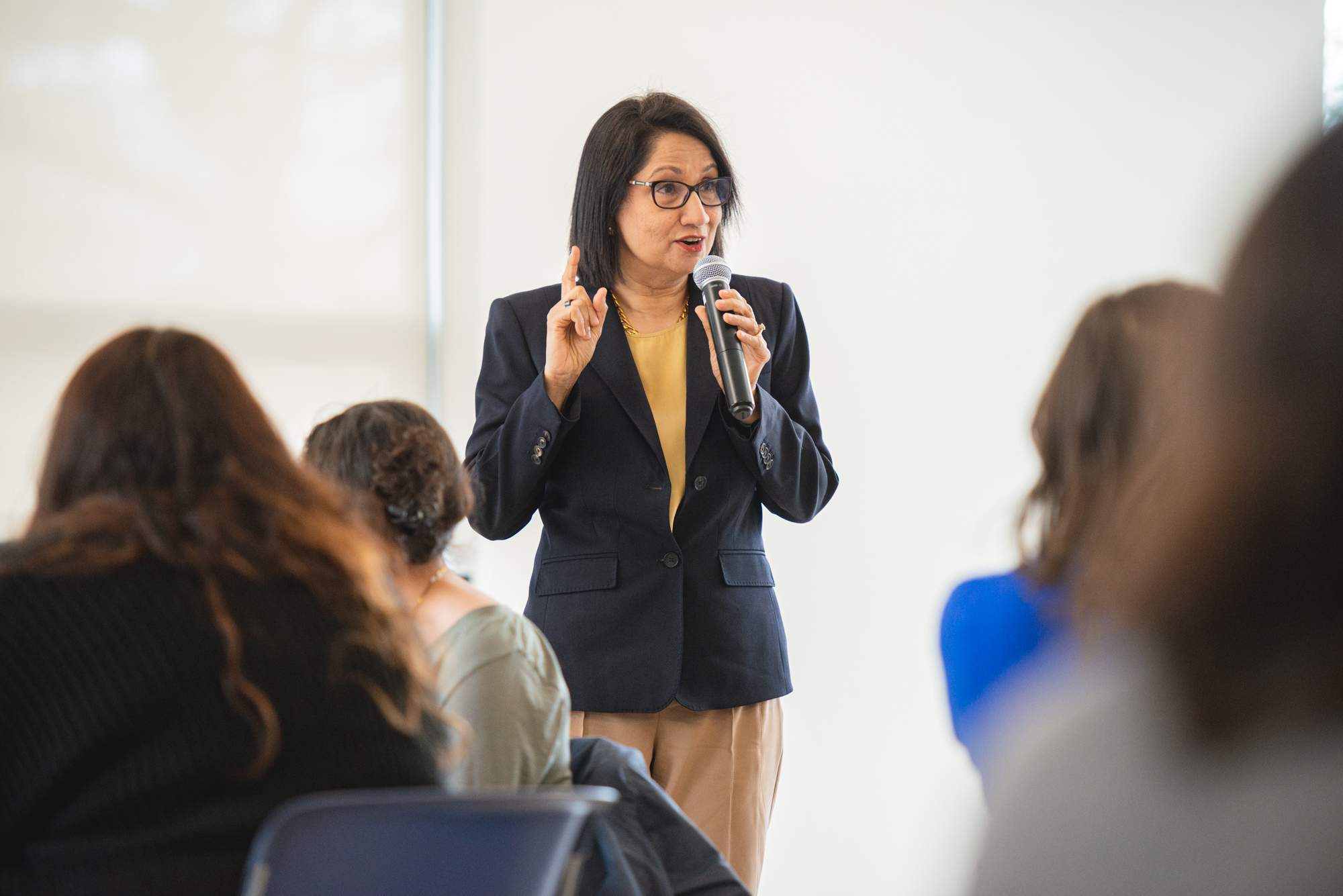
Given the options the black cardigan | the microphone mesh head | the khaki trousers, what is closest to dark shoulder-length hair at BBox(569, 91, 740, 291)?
the microphone mesh head

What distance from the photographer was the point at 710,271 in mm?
2025

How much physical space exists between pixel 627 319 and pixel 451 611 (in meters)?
0.86

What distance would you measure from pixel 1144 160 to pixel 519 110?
5.55 feet

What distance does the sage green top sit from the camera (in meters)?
1.34

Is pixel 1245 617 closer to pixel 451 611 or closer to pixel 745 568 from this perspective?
pixel 451 611

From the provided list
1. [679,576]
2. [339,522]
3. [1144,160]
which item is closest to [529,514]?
[679,576]

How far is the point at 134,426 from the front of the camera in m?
1.09

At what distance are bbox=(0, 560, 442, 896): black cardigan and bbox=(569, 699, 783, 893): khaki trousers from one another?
40.3 inches

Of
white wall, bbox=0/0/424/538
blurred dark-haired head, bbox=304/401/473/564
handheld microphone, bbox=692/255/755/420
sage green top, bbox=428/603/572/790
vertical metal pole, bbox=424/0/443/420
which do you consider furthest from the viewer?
vertical metal pole, bbox=424/0/443/420

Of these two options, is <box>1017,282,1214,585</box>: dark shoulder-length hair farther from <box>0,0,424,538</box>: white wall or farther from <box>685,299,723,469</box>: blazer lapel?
<box>0,0,424,538</box>: white wall

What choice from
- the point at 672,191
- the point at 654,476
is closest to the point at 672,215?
the point at 672,191

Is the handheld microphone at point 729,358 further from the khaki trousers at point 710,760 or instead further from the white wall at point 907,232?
the white wall at point 907,232

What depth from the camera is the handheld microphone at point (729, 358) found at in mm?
1881

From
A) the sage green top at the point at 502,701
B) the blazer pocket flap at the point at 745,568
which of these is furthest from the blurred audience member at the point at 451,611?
the blazer pocket flap at the point at 745,568
